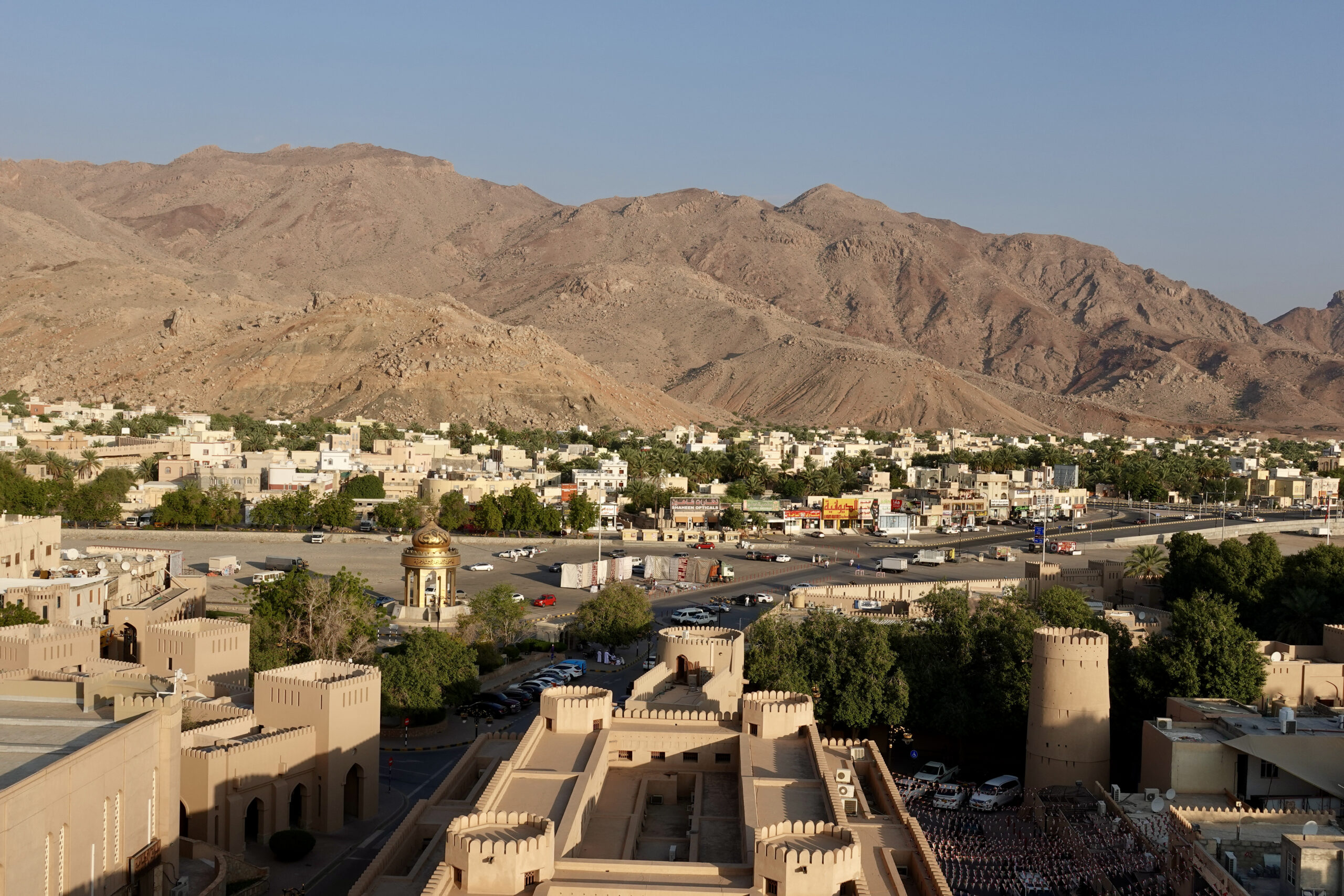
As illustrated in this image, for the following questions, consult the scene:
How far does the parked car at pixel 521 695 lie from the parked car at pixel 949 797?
9001 mm

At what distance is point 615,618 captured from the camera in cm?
3212

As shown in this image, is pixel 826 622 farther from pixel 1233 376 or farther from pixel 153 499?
pixel 1233 376

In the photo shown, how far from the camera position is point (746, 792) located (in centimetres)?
1415

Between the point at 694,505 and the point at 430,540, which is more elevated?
the point at 430,540

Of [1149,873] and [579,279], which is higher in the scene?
[579,279]

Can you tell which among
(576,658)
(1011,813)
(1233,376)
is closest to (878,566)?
(576,658)

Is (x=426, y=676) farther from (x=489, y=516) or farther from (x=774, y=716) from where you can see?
(x=489, y=516)

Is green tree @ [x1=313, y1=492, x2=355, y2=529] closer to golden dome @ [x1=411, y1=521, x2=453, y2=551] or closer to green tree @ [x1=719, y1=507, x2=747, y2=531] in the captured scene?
green tree @ [x1=719, y1=507, x2=747, y2=531]

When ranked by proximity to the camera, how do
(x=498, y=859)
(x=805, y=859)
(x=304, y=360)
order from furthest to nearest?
1. (x=304, y=360)
2. (x=498, y=859)
3. (x=805, y=859)

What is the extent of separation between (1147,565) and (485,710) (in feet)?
72.5

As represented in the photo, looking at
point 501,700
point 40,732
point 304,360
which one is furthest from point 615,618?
point 304,360

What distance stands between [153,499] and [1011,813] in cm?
5046

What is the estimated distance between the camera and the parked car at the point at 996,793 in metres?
20.2

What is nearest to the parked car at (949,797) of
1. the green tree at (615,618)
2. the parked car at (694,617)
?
the green tree at (615,618)
